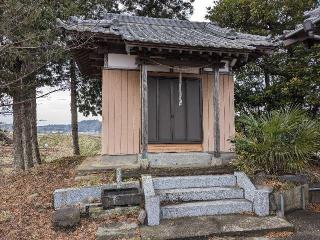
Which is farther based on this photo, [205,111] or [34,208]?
[205,111]

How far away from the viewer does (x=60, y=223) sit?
6.26m

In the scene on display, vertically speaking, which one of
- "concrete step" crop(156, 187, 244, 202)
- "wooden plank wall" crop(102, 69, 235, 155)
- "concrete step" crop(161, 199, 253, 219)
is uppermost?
"wooden plank wall" crop(102, 69, 235, 155)

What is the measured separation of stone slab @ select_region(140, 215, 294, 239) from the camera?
5.93 meters

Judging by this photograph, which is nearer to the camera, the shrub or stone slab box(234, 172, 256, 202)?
stone slab box(234, 172, 256, 202)

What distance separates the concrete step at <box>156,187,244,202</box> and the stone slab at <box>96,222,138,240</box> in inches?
46.8

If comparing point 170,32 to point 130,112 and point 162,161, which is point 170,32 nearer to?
point 130,112

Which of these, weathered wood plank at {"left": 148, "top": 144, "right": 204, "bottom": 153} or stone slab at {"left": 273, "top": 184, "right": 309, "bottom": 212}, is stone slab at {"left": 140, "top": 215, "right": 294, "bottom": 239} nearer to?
stone slab at {"left": 273, "top": 184, "right": 309, "bottom": 212}

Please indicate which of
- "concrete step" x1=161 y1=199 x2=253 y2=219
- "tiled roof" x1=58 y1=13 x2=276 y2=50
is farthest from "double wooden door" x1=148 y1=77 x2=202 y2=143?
"concrete step" x1=161 y1=199 x2=253 y2=219

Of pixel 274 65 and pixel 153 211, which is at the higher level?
pixel 274 65

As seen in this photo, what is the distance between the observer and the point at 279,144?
7996 mm

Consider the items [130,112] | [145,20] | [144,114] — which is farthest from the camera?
[145,20]

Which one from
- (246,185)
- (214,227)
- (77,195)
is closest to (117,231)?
(77,195)

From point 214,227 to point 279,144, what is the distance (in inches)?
116

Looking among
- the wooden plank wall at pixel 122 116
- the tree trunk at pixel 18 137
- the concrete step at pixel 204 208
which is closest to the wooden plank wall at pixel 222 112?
the wooden plank wall at pixel 122 116
